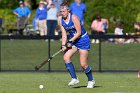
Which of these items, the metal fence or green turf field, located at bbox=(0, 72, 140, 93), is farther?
the metal fence

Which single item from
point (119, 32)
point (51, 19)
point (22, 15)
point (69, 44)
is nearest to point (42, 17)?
point (51, 19)

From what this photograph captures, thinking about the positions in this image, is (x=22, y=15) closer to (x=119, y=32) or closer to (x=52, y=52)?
(x=119, y=32)

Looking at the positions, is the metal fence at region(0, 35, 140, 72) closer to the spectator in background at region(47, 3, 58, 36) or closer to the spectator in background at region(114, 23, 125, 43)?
the spectator in background at region(114, 23, 125, 43)

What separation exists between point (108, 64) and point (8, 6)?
61.1 ft

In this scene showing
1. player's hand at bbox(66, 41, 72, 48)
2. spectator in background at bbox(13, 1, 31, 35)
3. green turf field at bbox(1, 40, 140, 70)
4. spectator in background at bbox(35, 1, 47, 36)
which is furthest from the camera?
spectator in background at bbox(13, 1, 31, 35)

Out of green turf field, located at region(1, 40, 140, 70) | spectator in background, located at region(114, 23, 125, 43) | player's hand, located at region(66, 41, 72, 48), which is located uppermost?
player's hand, located at region(66, 41, 72, 48)

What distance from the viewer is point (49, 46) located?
21.1 meters

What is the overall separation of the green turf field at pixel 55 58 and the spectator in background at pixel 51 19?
1057mm

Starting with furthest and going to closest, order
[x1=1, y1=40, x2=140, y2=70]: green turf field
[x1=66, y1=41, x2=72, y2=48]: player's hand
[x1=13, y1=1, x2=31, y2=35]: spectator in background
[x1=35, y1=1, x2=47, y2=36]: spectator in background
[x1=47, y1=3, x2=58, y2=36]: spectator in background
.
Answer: [x1=13, y1=1, x2=31, y2=35]: spectator in background
[x1=35, y1=1, x2=47, y2=36]: spectator in background
[x1=47, y1=3, x2=58, y2=36]: spectator in background
[x1=1, y1=40, x2=140, y2=70]: green turf field
[x1=66, y1=41, x2=72, y2=48]: player's hand

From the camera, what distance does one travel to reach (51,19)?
78.8ft

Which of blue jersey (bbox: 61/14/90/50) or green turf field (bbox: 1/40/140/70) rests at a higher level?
blue jersey (bbox: 61/14/90/50)

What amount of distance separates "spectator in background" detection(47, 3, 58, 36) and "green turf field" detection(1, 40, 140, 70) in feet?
3.47

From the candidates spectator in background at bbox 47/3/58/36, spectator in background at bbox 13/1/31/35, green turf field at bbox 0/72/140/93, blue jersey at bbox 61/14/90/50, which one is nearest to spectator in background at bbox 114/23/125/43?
spectator in background at bbox 47/3/58/36

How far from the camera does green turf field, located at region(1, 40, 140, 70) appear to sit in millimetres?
21406
